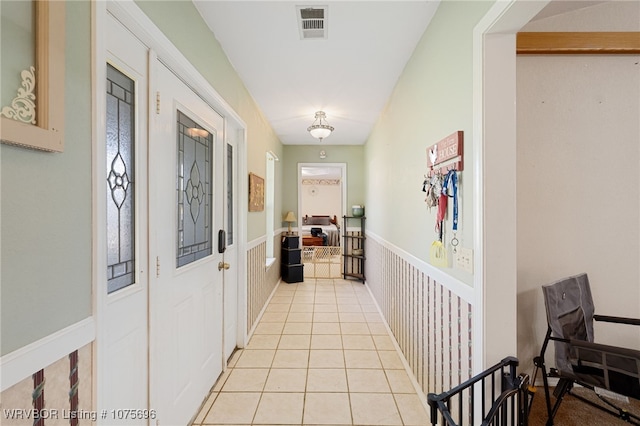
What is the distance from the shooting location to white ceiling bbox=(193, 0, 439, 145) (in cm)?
168

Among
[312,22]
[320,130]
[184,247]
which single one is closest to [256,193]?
[320,130]

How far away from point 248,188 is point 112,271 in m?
1.76

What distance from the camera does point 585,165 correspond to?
1754mm

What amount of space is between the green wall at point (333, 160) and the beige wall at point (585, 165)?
139 inches

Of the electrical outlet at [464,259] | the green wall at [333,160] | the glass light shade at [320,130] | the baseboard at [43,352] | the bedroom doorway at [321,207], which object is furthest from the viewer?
the bedroom doorway at [321,207]

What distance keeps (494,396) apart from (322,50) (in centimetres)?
248

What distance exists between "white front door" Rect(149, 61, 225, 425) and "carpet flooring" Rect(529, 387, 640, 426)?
2.13m

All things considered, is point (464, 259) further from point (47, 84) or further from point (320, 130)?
point (320, 130)

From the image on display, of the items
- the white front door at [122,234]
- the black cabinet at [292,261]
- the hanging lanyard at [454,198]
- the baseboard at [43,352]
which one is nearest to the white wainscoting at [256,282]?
the black cabinet at [292,261]

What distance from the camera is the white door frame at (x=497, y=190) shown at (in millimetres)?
1124

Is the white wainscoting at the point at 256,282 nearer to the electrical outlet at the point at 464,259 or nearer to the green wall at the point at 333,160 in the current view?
the green wall at the point at 333,160

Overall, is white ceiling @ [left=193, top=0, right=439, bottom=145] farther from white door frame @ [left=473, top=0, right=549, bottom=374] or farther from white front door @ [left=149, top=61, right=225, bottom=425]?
white door frame @ [left=473, top=0, right=549, bottom=374]

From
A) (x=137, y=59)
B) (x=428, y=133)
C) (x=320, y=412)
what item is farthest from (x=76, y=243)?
(x=428, y=133)

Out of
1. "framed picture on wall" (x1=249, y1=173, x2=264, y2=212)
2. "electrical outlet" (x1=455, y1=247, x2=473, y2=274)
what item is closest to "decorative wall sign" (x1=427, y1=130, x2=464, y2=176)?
"electrical outlet" (x1=455, y1=247, x2=473, y2=274)
